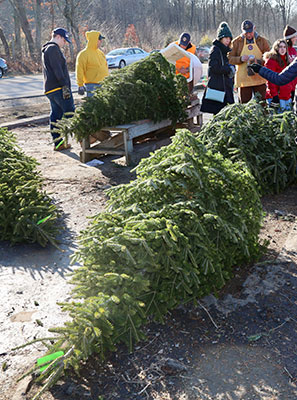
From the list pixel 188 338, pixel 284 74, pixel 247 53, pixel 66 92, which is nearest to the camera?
pixel 188 338

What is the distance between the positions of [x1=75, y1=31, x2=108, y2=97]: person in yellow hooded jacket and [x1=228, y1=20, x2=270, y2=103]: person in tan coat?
218 centimetres

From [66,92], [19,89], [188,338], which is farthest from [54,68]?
[19,89]

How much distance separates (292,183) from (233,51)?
3.20m

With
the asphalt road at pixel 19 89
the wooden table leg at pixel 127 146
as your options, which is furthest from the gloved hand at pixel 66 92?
the asphalt road at pixel 19 89

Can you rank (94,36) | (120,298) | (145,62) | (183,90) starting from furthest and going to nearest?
1. (94,36)
2. (183,90)
3. (145,62)
4. (120,298)

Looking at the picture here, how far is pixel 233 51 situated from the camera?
761 cm

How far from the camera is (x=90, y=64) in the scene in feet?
25.2

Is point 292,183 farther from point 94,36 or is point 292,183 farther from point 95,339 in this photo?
point 94,36

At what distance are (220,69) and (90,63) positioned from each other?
2160mm

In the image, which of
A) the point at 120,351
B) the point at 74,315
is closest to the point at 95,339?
the point at 74,315

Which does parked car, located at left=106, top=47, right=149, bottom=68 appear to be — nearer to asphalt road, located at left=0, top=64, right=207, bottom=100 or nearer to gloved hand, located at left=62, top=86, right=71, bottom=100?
asphalt road, located at left=0, top=64, right=207, bottom=100

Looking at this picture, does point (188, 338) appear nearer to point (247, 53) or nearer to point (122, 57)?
point (247, 53)

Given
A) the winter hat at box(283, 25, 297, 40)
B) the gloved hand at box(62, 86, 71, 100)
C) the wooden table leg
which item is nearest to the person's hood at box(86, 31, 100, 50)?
the gloved hand at box(62, 86, 71, 100)

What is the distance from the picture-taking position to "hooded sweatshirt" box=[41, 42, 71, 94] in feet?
23.1
